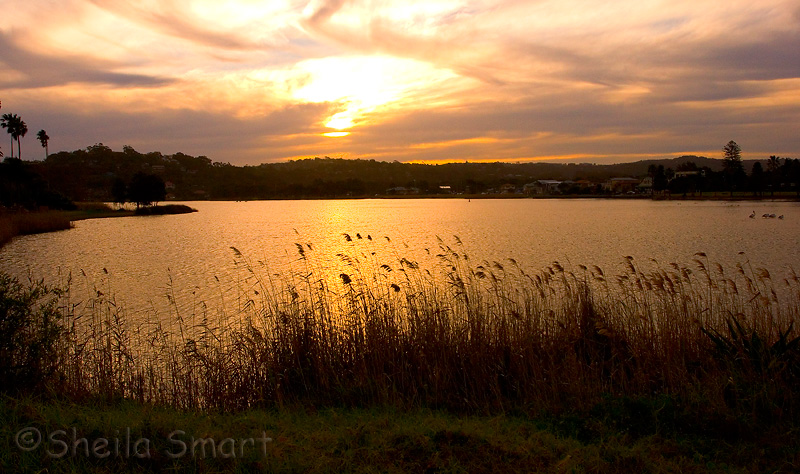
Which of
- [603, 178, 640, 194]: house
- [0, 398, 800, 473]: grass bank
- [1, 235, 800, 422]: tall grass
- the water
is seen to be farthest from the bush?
[603, 178, 640, 194]: house

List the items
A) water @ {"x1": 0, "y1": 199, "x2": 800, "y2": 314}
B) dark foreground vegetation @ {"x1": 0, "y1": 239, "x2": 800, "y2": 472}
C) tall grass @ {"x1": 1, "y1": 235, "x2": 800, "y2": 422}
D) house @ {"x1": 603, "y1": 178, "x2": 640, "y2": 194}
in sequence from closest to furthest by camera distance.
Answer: dark foreground vegetation @ {"x1": 0, "y1": 239, "x2": 800, "y2": 472} < tall grass @ {"x1": 1, "y1": 235, "x2": 800, "y2": 422} < water @ {"x1": 0, "y1": 199, "x2": 800, "y2": 314} < house @ {"x1": 603, "y1": 178, "x2": 640, "y2": 194}

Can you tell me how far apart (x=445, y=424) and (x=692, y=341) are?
5086 mm

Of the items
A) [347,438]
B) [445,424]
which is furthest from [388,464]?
[445,424]

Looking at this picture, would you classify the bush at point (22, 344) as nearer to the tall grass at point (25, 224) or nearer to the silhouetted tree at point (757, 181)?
the tall grass at point (25, 224)

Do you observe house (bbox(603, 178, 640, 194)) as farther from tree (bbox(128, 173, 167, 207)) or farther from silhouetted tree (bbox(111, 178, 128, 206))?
silhouetted tree (bbox(111, 178, 128, 206))

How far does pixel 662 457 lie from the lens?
5.07 meters

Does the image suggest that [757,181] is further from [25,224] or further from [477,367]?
[477,367]

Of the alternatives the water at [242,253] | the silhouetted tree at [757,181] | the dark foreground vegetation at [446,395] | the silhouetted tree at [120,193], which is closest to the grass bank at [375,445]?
the dark foreground vegetation at [446,395]

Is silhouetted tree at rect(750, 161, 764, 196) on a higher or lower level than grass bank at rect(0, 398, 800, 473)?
higher

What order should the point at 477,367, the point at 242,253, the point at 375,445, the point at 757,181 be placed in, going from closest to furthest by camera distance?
the point at 375,445
the point at 477,367
the point at 242,253
the point at 757,181

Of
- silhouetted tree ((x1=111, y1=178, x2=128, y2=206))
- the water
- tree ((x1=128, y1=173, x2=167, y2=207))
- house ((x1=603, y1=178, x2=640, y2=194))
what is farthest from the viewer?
house ((x1=603, y1=178, x2=640, y2=194))

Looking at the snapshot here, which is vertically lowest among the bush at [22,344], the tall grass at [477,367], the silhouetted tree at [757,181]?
the tall grass at [477,367]

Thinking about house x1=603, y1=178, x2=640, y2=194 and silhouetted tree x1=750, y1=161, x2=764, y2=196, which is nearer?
silhouetted tree x1=750, y1=161, x2=764, y2=196

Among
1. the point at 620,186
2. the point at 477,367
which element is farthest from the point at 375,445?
the point at 620,186
